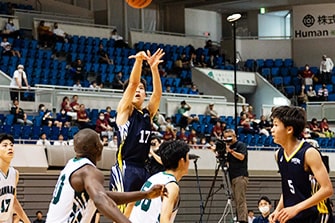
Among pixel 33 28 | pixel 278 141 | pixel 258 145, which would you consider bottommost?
pixel 258 145

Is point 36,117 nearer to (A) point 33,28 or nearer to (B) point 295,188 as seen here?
(A) point 33,28

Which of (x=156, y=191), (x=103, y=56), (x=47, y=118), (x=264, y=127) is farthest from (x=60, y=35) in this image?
(x=156, y=191)

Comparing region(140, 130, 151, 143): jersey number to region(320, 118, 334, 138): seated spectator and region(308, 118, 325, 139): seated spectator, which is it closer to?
region(308, 118, 325, 139): seated spectator

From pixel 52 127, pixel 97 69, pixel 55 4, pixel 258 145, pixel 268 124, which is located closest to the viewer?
pixel 52 127

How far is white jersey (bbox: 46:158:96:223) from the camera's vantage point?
4.93 metres

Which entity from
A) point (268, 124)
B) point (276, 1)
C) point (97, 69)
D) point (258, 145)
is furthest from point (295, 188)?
point (276, 1)

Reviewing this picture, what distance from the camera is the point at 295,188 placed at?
18.6 ft

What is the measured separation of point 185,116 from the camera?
2172cm

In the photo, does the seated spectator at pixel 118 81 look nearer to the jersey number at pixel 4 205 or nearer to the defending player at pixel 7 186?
the defending player at pixel 7 186

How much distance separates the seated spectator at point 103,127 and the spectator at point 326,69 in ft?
44.4

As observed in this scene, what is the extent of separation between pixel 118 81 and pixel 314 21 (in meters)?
12.4

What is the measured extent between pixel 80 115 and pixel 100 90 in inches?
116

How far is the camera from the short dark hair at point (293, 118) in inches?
222

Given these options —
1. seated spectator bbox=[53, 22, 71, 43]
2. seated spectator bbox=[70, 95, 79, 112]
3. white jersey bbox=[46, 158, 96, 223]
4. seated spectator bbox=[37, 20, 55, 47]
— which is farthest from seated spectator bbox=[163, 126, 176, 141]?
white jersey bbox=[46, 158, 96, 223]
